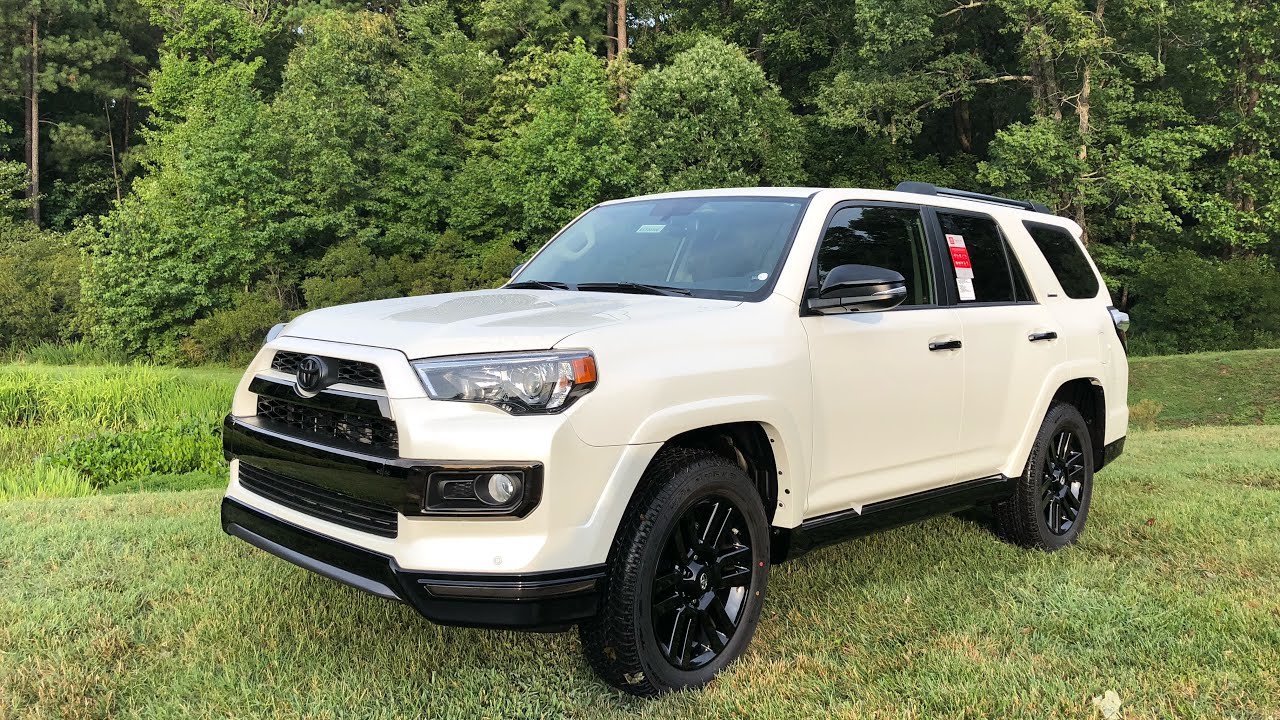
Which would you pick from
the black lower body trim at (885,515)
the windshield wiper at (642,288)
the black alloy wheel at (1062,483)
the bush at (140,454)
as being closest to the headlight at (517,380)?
the windshield wiper at (642,288)

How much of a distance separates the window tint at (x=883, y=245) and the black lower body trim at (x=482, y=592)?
1.78 meters

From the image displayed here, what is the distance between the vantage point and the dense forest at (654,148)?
2441 cm

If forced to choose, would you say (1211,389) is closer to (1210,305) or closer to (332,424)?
(1210,305)

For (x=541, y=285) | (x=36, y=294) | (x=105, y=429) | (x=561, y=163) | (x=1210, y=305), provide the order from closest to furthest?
(x=541, y=285)
(x=105, y=429)
(x=1210, y=305)
(x=36, y=294)
(x=561, y=163)

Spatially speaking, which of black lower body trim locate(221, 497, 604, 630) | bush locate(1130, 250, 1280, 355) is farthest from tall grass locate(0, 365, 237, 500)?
bush locate(1130, 250, 1280, 355)

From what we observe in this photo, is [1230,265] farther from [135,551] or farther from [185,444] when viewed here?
[135,551]

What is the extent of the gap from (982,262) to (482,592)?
3.33 metres

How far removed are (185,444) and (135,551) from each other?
6.51m

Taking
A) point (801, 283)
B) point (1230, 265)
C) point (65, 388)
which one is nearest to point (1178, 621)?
point (801, 283)

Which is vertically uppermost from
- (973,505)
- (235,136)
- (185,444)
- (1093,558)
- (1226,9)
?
(1226,9)

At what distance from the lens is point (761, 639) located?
3.81m

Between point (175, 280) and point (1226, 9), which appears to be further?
point (175, 280)

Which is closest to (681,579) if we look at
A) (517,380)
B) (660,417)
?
(660,417)

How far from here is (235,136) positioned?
92.1ft
